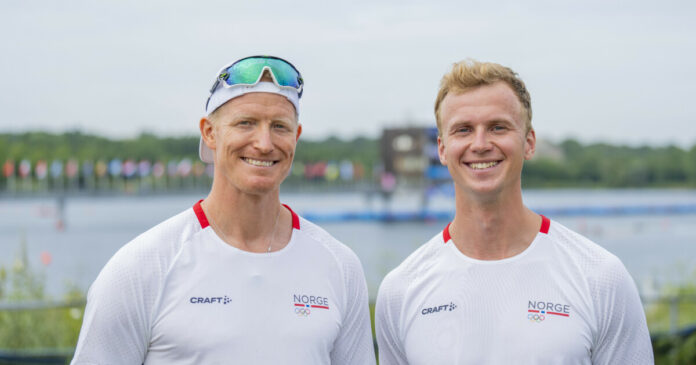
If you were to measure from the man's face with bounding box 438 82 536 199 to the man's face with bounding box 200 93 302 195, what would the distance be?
837 mm

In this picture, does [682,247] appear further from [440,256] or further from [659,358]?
[440,256]

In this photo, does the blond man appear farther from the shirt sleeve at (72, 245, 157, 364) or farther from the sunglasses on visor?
the shirt sleeve at (72, 245, 157, 364)

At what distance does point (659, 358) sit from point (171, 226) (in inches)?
294

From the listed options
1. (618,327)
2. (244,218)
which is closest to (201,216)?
(244,218)

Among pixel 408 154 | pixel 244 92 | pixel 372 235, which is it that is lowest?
pixel 372 235

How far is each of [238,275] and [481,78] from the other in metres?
1.52

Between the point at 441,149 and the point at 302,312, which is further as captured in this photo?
the point at 441,149

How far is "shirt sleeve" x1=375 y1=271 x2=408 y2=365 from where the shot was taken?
3596 mm

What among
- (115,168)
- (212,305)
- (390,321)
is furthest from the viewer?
(115,168)

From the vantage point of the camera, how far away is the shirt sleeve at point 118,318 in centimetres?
303

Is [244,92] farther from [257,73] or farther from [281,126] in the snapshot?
[281,126]

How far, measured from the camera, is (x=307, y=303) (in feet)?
10.8

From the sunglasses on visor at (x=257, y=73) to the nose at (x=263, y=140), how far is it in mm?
235

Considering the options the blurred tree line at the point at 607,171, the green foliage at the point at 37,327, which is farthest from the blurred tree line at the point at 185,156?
the green foliage at the point at 37,327
